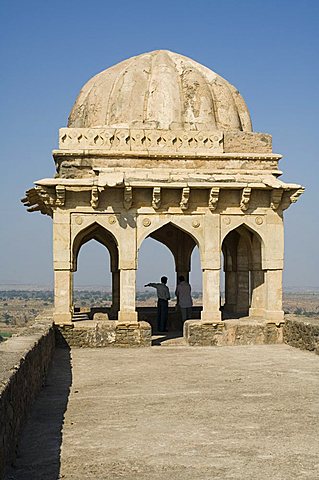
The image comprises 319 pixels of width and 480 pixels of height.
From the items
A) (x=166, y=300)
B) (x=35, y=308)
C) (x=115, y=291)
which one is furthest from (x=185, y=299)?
(x=35, y=308)

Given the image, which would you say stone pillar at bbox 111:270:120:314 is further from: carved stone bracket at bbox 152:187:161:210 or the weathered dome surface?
carved stone bracket at bbox 152:187:161:210

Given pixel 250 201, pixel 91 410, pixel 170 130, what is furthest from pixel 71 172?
pixel 91 410

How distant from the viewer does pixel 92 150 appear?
48.7 feet

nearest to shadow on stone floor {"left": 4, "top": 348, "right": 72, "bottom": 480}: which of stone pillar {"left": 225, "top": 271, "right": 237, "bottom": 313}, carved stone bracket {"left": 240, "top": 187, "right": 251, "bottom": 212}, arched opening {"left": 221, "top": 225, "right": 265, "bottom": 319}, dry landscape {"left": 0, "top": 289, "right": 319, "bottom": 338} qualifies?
carved stone bracket {"left": 240, "top": 187, "right": 251, "bottom": 212}

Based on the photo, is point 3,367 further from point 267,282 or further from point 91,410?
point 267,282

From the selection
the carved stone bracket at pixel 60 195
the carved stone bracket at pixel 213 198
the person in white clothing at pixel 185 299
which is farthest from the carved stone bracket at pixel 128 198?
the person in white clothing at pixel 185 299

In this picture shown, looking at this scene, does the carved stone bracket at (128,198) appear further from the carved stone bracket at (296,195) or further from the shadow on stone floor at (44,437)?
the shadow on stone floor at (44,437)

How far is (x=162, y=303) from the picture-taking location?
1788 cm

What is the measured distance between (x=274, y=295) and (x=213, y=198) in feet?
8.23

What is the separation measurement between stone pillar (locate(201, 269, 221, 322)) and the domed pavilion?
21 millimetres

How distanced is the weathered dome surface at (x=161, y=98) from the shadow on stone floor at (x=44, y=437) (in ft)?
24.0

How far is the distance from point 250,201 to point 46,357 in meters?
6.25

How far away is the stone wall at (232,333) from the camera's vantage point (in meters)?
14.7

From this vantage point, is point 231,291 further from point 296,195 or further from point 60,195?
point 60,195
